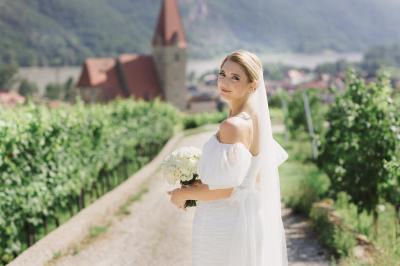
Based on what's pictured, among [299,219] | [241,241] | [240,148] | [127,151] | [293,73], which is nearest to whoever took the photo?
[240,148]

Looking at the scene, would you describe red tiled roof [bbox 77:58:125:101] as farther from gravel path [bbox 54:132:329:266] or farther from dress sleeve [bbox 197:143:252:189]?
dress sleeve [bbox 197:143:252:189]

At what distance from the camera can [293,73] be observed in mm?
23250

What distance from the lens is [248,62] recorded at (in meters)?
3.08

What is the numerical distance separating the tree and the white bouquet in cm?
412

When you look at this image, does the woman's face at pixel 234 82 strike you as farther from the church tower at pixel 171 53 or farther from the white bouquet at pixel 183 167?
the church tower at pixel 171 53

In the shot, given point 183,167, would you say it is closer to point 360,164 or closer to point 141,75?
point 360,164

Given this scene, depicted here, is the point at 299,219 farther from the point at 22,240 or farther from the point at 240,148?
the point at 240,148

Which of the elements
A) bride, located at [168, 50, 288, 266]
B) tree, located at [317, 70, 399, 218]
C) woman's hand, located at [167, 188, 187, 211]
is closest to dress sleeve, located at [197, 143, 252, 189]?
bride, located at [168, 50, 288, 266]

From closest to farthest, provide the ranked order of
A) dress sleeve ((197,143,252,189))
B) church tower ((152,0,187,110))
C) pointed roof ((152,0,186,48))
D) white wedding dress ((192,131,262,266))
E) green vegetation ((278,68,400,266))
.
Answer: dress sleeve ((197,143,252,189)) < white wedding dress ((192,131,262,266)) < green vegetation ((278,68,400,266)) < pointed roof ((152,0,186,48)) < church tower ((152,0,187,110))

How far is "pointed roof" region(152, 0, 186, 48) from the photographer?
77875 mm

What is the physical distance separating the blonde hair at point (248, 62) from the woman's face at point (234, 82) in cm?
2

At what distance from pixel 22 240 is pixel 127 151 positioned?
6861 mm

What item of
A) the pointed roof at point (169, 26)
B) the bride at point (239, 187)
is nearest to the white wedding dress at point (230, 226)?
the bride at point (239, 187)

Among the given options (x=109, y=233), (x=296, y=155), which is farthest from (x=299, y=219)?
(x=296, y=155)
